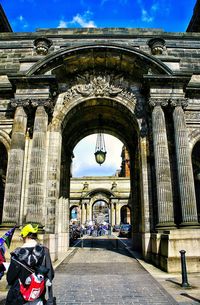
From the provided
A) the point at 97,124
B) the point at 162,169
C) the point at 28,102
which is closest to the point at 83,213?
the point at 97,124

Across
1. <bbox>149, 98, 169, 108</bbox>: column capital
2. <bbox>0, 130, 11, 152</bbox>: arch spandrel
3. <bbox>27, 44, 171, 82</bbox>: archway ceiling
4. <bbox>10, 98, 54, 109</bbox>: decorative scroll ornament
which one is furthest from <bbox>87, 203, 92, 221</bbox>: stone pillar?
<bbox>149, 98, 169, 108</bbox>: column capital

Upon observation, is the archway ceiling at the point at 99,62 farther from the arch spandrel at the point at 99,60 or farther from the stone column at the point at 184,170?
the stone column at the point at 184,170

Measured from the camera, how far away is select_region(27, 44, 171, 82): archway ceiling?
1274 cm

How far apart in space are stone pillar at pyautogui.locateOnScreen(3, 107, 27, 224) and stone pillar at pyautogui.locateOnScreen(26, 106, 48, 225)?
501 millimetres

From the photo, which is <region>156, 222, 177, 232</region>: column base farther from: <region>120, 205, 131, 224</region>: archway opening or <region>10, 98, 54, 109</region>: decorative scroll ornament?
<region>120, 205, 131, 224</region>: archway opening

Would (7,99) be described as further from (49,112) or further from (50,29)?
(50,29)

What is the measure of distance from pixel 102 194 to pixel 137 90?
107 ft

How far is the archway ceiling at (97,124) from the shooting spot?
14.9m

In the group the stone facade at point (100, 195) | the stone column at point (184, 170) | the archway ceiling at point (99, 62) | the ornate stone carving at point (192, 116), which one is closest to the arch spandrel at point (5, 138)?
the archway ceiling at point (99, 62)

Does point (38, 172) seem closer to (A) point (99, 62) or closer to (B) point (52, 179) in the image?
(B) point (52, 179)

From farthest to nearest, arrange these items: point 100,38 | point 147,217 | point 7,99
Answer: point 100,38 → point 7,99 → point 147,217

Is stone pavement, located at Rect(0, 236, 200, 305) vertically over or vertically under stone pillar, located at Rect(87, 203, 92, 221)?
under

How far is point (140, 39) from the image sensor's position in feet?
50.8

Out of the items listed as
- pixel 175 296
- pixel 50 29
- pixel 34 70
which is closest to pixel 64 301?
pixel 175 296
